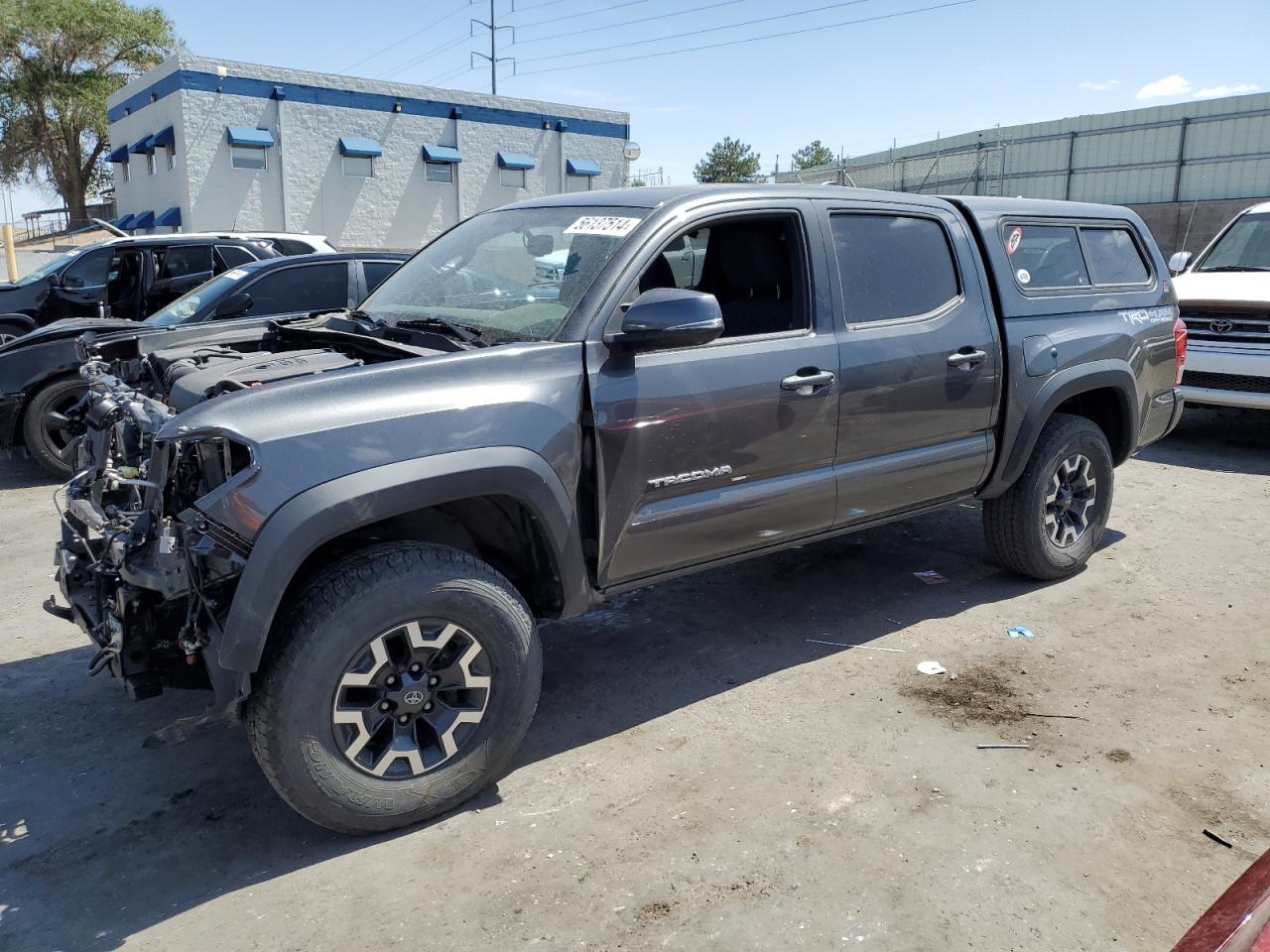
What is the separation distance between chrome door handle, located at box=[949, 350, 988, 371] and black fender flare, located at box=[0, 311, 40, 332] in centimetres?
956

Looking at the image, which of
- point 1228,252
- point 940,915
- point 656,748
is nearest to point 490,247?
point 656,748

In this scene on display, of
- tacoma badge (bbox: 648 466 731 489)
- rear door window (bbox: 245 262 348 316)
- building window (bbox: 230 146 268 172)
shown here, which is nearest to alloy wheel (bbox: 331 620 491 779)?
tacoma badge (bbox: 648 466 731 489)

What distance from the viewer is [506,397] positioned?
3148mm

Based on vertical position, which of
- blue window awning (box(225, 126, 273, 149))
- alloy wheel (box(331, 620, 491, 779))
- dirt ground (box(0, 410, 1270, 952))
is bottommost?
dirt ground (box(0, 410, 1270, 952))

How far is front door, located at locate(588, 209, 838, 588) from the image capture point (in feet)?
11.2

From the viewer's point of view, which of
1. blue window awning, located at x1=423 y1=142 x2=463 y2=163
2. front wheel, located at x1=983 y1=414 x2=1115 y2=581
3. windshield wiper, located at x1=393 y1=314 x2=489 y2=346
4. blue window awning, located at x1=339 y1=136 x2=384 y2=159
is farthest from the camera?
blue window awning, located at x1=423 y1=142 x2=463 y2=163

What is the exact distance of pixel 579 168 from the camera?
3234 cm

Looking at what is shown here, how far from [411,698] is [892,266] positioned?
2.79 meters

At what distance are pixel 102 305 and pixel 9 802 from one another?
24.2 feet

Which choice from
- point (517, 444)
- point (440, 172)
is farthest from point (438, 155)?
point (517, 444)

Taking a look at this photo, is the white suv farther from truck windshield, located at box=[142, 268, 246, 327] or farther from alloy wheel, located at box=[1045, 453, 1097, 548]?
truck windshield, located at box=[142, 268, 246, 327]

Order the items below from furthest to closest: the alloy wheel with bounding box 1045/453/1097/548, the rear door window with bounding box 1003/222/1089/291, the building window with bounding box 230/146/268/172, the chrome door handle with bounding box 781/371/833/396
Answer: the building window with bounding box 230/146/268/172, the alloy wheel with bounding box 1045/453/1097/548, the rear door window with bounding box 1003/222/1089/291, the chrome door handle with bounding box 781/371/833/396

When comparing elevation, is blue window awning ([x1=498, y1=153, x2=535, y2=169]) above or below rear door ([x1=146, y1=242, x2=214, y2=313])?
above

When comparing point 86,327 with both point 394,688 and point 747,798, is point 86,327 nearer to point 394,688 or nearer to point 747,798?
point 394,688
